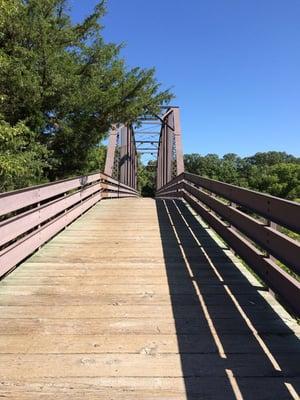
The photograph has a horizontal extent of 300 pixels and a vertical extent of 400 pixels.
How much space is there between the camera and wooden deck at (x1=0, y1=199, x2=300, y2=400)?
3.32 meters

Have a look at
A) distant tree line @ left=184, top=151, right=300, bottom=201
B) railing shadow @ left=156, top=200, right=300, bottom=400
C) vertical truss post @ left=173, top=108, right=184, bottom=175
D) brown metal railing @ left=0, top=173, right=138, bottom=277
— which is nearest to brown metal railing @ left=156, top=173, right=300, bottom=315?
railing shadow @ left=156, top=200, right=300, bottom=400

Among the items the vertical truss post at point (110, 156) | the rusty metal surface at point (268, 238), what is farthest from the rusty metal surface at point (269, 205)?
the vertical truss post at point (110, 156)

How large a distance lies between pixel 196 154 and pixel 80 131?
143261 mm

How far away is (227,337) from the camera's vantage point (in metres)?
4.12

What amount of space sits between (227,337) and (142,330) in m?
0.70

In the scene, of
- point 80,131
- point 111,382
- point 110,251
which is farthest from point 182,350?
point 80,131

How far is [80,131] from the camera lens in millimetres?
13102

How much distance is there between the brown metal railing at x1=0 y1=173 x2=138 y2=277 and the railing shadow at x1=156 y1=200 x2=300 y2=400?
6.05 ft

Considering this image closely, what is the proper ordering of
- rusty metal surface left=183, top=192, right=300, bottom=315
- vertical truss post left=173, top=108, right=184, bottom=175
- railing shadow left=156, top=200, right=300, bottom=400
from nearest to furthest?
railing shadow left=156, top=200, right=300, bottom=400, rusty metal surface left=183, top=192, right=300, bottom=315, vertical truss post left=173, top=108, right=184, bottom=175

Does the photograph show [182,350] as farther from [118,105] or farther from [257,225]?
[118,105]

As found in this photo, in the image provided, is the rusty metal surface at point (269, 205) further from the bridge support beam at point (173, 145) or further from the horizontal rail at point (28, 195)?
the bridge support beam at point (173, 145)

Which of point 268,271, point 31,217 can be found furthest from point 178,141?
point 268,271

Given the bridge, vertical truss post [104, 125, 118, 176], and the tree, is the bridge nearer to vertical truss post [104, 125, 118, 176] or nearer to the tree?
the tree

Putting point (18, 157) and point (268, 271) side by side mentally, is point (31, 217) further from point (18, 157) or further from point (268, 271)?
point (268, 271)
